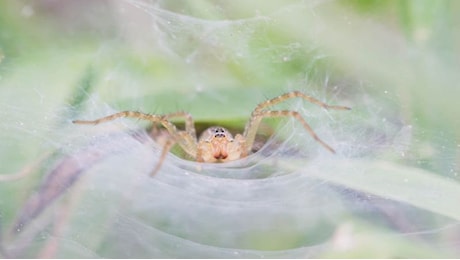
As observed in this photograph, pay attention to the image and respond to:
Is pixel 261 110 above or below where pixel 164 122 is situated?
above

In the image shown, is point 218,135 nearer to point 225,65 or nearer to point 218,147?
point 218,147

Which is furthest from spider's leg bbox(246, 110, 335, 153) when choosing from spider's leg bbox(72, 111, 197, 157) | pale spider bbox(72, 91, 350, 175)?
spider's leg bbox(72, 111, 197, 157)

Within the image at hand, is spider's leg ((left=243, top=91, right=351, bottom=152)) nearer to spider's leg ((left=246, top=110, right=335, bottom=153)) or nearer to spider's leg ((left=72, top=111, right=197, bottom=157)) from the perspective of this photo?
spider's leg ((left=246, top=110, right=335, bottom=153))

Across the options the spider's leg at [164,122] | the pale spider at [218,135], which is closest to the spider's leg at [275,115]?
the pale spider at [218,135]

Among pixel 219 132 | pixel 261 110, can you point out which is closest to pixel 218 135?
pixel 219 132

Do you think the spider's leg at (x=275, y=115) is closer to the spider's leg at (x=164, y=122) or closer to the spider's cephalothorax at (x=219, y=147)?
the spider's cephalothorax at (x=219, y=147)

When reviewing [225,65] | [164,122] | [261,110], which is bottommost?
[164,122]
